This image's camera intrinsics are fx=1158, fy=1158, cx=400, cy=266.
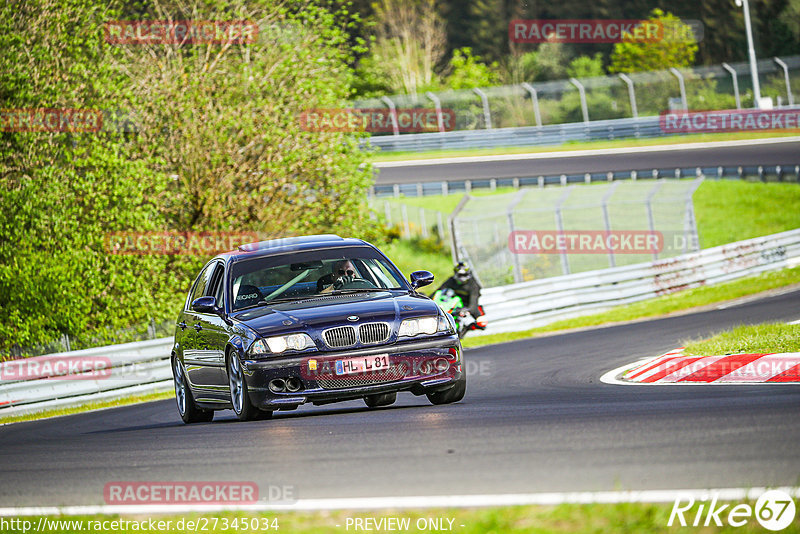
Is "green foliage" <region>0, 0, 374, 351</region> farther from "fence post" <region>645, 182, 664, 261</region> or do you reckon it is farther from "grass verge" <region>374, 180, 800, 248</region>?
"grass verge" <region>374, 180, 800, 248</region>

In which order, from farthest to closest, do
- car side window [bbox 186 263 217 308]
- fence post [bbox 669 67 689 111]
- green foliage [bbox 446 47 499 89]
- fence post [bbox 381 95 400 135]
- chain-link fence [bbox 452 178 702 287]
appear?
green foliage [bbox 446 47 499 89] < fence post [bbox 381 95 400 135] < fence post [bbox 669 67 689 111] < chain-link fence [bbox 452 178 702 287] < car side window [bbox 186 263 217 308]

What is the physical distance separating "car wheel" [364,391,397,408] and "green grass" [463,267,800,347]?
33.1 ft

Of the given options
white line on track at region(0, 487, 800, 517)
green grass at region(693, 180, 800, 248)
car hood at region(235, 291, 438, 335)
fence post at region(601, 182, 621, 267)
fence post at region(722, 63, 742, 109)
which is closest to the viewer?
white line on track at region(0, 487, 800, 517)

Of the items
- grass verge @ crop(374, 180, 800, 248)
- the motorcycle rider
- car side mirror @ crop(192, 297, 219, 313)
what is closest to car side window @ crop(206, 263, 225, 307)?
car side mirror @ crop(192, 297, 219, 313)

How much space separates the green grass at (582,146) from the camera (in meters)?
46.4

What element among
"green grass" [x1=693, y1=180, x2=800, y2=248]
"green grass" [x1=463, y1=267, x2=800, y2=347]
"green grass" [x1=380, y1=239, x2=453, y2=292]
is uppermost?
"green grass" [x1=463, y1=267, x2=800, y2=347]

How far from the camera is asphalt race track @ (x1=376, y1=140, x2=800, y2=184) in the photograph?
1586 inches

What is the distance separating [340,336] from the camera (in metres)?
9.21

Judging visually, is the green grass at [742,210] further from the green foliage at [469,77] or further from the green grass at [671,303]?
the green foliage at [469,77]

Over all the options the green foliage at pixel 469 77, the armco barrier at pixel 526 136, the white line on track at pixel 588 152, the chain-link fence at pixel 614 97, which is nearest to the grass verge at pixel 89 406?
the white line on track at pixel 588 152

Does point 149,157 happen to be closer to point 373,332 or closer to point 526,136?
point 373,332

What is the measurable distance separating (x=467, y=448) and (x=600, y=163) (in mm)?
36289

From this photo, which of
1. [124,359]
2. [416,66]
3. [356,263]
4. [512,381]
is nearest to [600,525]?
[356,263]

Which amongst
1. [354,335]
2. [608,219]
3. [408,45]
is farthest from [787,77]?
[354,335]
